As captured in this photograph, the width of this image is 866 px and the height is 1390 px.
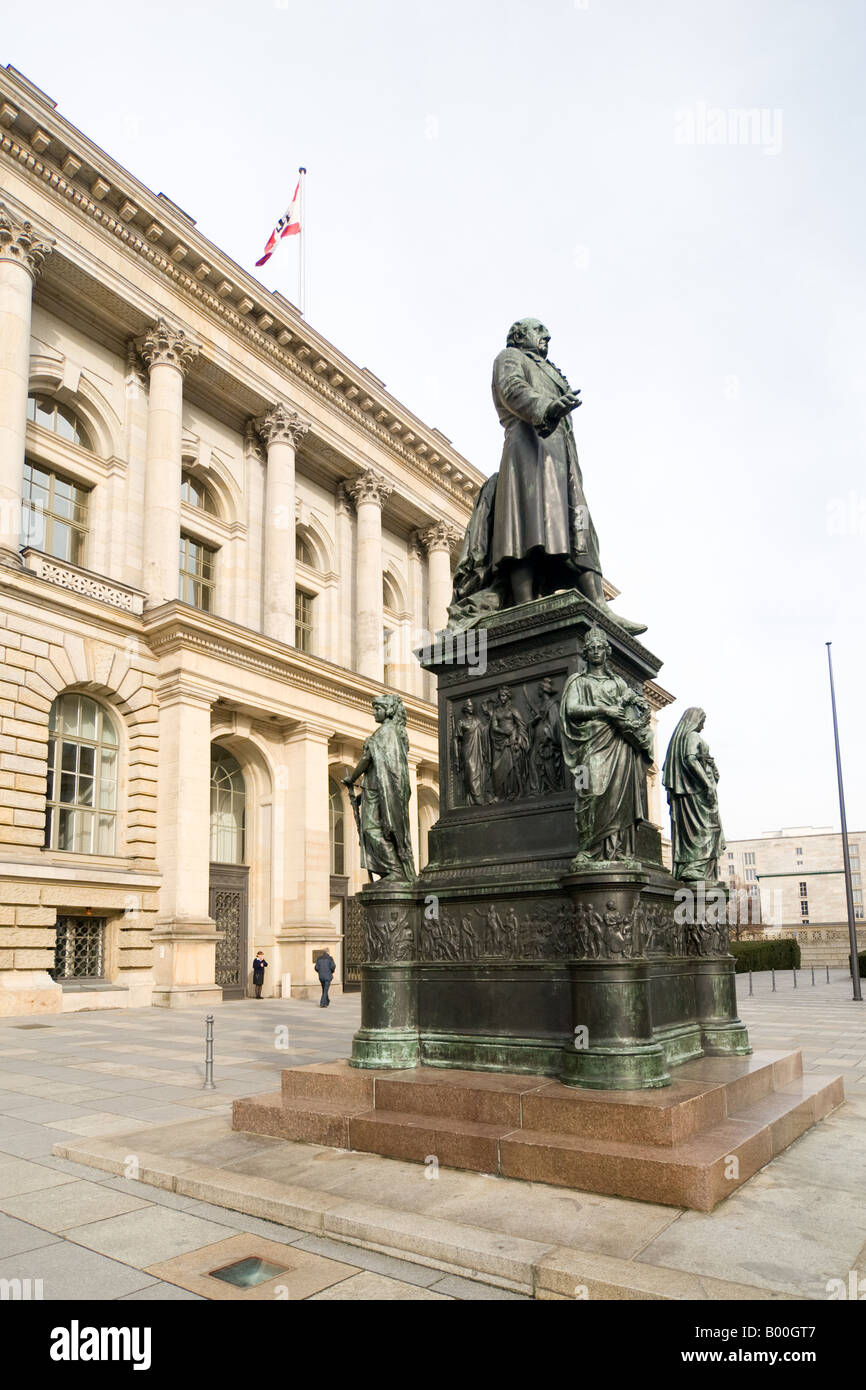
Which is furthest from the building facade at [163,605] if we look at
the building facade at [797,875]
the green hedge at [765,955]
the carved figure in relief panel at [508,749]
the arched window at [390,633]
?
the building facade at [797,875]

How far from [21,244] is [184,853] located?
55.1 feet

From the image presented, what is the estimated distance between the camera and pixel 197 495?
3409 centimetres

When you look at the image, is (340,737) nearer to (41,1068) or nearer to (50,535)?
(50,535)

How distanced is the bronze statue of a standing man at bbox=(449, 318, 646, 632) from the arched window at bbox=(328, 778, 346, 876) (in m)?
26.3

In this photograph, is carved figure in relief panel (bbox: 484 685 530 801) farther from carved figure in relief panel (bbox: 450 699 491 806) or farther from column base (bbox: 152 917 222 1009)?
column base (bbox: 152 917 222 1009)

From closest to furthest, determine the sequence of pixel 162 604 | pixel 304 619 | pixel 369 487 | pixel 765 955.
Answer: pixel 162 604 → pixel 304 619 → pixel 369 487 → pixel 765 955

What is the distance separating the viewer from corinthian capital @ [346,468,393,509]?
39.5 meters

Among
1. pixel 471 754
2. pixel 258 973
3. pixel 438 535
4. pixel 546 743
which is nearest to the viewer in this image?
pixel 546 743

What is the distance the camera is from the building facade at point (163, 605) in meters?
24.5

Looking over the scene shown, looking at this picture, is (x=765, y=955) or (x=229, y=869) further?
(x=765, y=955)

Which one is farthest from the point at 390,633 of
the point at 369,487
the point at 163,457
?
the point at 163,457

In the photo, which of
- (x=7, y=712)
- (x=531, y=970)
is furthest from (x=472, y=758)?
(x=7, y=712)

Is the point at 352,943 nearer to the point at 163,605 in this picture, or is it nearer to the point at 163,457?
the point at 163,605
